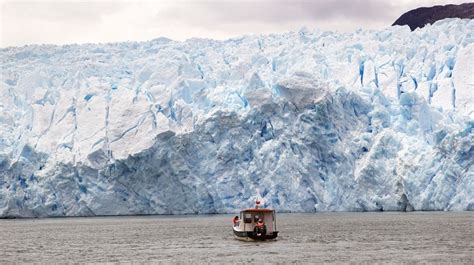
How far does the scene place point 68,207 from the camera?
167 feet

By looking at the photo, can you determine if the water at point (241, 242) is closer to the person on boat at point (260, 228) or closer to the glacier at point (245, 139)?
the person on boat at point (260, 228)

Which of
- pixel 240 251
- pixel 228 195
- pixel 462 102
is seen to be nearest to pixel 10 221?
pixel 228 195

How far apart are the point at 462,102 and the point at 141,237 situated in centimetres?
2536

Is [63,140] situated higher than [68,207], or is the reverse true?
[63,140]

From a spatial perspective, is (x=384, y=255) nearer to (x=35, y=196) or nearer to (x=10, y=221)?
(x=35, y=196)

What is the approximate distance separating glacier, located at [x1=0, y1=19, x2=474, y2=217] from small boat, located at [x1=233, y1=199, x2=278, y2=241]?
1310 centimetres

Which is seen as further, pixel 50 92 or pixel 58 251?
pixel 50 92

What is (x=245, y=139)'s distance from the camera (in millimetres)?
51750

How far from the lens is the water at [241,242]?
29641 mm

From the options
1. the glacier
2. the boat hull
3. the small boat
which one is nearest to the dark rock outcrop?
the glacier

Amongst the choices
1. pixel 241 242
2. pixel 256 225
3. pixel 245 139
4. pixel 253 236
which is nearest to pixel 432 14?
pixel 245 139

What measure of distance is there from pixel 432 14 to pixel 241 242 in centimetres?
5827

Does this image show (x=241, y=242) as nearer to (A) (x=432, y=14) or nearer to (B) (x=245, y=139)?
(B) (x=245, y=139)

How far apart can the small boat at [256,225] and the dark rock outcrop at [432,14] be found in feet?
168
